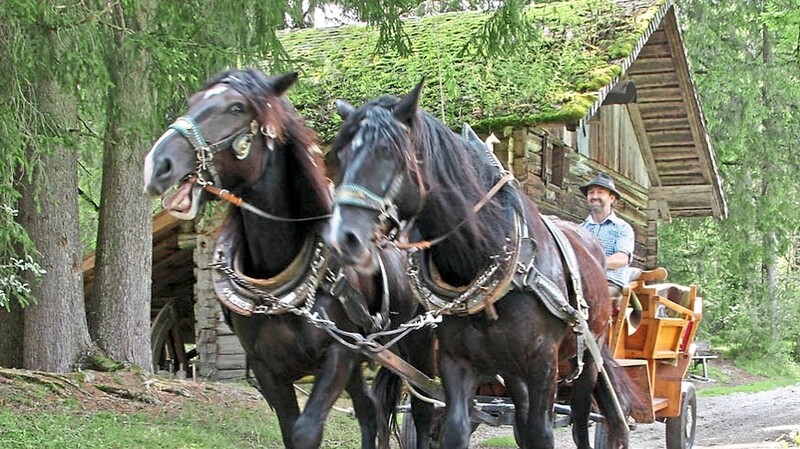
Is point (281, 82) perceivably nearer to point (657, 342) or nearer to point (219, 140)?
point (219, 140)

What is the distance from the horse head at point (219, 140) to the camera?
4.80 meters

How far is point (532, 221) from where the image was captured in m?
5.51

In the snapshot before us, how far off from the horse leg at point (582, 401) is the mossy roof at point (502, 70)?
5.19m

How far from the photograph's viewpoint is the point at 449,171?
5.07 m

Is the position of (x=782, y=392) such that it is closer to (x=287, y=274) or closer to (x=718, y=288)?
(x=718, y=288)

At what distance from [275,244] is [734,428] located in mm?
7852

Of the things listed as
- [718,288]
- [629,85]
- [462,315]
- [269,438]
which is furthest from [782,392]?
[462,315]

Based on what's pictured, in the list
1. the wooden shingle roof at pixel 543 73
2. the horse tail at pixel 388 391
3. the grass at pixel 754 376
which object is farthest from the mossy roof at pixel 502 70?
the grass at pixel 754 376

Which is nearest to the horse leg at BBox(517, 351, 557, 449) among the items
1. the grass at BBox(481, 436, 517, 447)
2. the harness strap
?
the harness strap

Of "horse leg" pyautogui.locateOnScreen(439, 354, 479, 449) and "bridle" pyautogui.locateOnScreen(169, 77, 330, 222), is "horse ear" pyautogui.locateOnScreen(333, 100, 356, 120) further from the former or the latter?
"horse leg" pyautogui.locateOnScreen(439, 354, 479, 449)

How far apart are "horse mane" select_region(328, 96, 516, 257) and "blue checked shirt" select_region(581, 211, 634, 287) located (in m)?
2.20

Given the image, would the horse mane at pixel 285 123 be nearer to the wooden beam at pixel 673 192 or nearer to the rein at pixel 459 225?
the rein at pixel 459 225

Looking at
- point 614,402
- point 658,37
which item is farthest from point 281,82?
point 658,37

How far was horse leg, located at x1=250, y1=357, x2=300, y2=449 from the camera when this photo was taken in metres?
5.42
